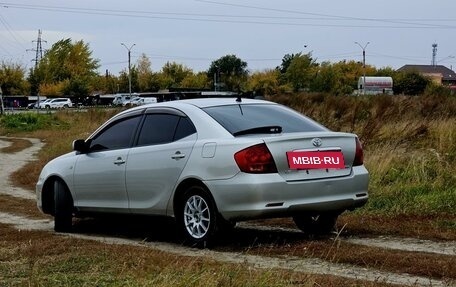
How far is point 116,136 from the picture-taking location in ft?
28.8

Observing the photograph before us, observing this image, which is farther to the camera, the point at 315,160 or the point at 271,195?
the point at 315,160

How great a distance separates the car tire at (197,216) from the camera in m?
7.19

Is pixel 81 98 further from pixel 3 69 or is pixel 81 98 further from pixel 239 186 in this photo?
pixel 239 186

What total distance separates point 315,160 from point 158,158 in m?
1.70

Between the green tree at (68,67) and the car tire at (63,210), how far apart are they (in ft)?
284

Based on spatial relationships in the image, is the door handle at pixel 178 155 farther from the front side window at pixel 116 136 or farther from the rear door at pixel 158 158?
the front side window at pixel 116 136

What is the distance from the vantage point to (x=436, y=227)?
815 cm

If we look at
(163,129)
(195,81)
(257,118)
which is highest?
(195,81)

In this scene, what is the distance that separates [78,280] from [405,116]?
1302 cm

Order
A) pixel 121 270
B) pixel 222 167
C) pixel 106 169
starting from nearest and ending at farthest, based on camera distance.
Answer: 1. pixel 121 270
2. pixel 222 167
3. pixel 106 169

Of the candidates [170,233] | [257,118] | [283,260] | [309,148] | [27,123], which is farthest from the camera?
[27,123]

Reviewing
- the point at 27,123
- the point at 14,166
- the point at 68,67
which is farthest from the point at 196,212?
the point at 68,67

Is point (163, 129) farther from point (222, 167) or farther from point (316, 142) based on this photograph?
point (316, 142)

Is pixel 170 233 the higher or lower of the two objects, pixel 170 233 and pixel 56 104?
the lower
